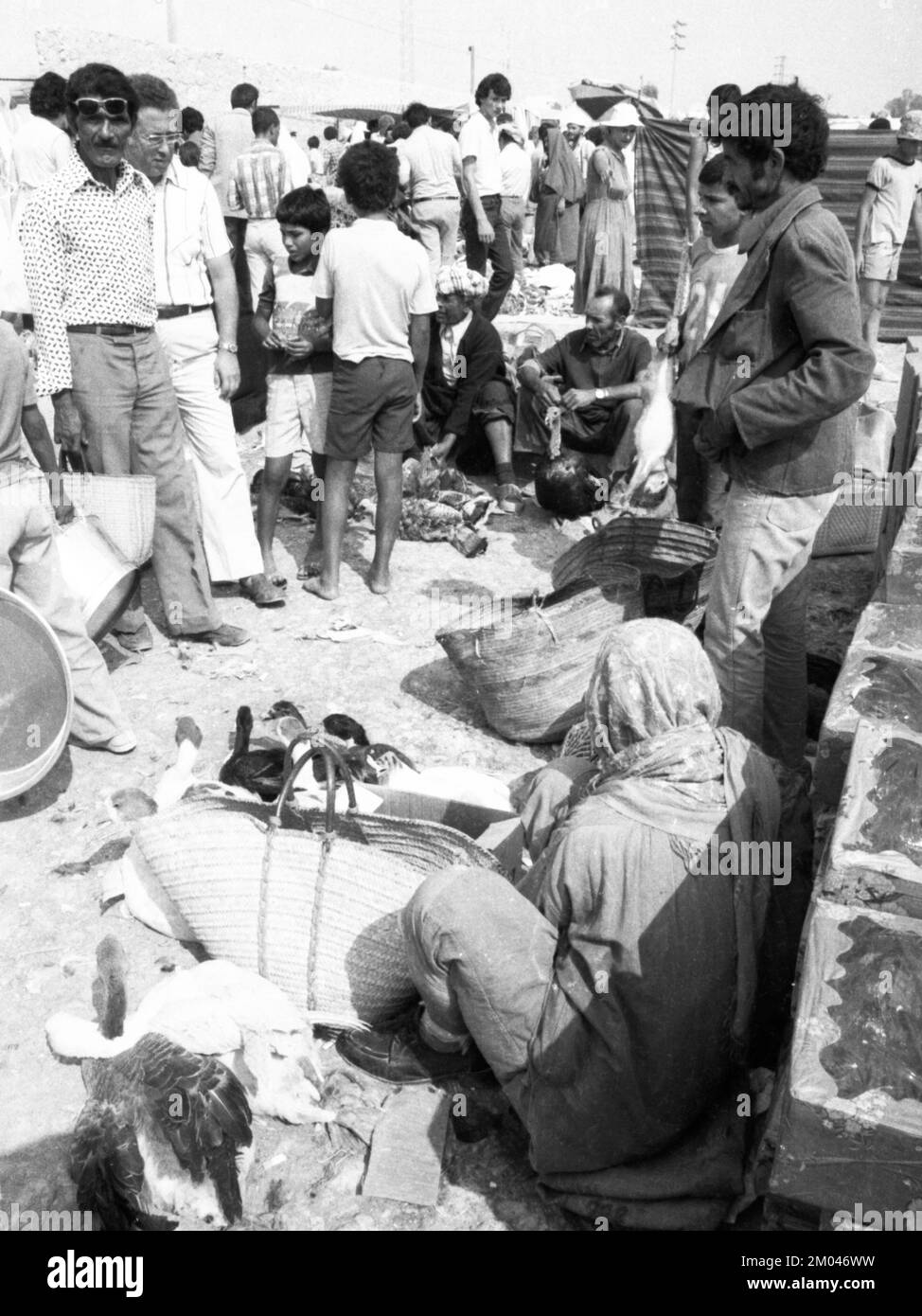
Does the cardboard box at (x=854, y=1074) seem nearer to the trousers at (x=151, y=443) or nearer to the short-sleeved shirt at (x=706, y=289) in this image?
the trousers at (x=151, y=443)

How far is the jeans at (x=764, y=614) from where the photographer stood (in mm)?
3654

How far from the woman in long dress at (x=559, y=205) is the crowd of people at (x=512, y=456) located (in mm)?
7934

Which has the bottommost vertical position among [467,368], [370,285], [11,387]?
[467,368]

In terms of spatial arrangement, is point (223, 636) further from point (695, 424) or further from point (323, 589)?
point (695, 424)

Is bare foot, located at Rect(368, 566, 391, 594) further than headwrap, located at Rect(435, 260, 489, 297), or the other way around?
headwrap, located at Rect(435, 260, 489, 297)

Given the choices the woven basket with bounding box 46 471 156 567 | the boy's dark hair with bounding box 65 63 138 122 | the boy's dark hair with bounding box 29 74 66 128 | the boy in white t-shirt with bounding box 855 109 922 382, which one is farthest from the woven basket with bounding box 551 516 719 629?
the boy in white t-shirt with bounding box 855 109 922 382

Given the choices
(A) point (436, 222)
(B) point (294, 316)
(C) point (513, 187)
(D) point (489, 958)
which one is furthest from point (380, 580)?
(C) point (513, 187)

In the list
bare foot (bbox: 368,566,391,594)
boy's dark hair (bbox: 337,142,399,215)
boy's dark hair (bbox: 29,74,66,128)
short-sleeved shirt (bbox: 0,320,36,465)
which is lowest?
bare foot (bbox: 368,566,391,594)

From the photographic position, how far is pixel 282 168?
8.43 m

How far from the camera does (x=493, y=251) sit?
1151cm

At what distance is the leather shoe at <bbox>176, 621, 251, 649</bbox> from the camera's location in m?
5.30

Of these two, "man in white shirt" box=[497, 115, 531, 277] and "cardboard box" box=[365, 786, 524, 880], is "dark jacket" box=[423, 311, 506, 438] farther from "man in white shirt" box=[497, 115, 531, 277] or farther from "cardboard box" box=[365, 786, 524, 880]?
"man in white shirt" box=[497, 115, 531, 277]

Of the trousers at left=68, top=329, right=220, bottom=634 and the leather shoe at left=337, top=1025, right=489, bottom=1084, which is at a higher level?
the trousers at left=68, top=329, right=220, bottom=634

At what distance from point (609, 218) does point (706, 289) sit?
526cm
